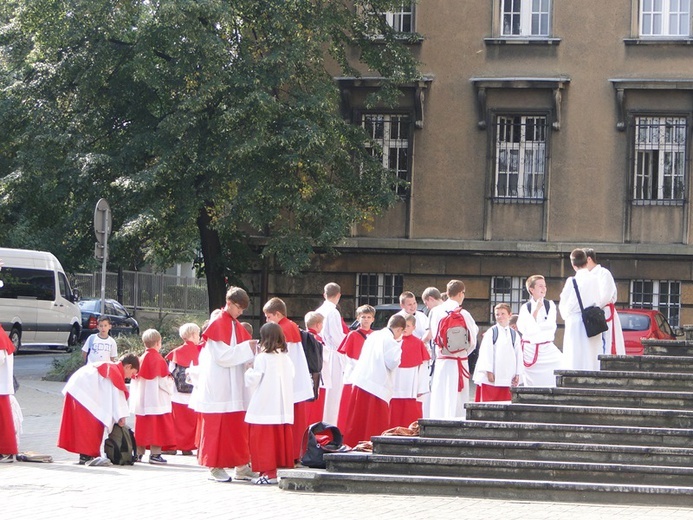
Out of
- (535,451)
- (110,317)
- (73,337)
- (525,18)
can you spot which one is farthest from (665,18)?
(535,451)

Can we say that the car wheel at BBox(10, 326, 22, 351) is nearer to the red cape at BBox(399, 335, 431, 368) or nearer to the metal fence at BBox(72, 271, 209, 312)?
the metal fence at BBox(72, 271, 209, 312)

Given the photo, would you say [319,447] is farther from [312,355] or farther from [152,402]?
[152,402]

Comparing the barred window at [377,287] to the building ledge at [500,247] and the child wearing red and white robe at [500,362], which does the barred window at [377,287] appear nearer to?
the building ledge at [500,247]

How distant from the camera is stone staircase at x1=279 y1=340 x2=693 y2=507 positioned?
12297 mm

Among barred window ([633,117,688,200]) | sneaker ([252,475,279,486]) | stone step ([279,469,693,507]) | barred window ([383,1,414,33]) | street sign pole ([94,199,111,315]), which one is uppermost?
barred window ([383,1,414,33])

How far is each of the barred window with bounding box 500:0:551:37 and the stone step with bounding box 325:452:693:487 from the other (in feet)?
63.4

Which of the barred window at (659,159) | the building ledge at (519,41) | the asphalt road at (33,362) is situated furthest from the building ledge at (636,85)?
the asphalt road at (33,362)

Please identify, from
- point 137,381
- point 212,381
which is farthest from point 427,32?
point 212,381

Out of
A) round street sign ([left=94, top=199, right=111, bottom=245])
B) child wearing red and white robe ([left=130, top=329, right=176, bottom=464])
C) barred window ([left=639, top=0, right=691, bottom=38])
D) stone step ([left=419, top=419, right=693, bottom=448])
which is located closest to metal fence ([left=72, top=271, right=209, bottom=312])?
barred window ([left=639, top=0, right=691, bottom=38])

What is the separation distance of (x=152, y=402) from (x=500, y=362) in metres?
4.30

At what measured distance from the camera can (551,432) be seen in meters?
13.4

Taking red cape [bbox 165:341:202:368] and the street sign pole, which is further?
the street sign pole

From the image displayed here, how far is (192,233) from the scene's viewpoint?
89.6ft

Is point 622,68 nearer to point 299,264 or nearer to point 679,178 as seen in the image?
point 679,178
